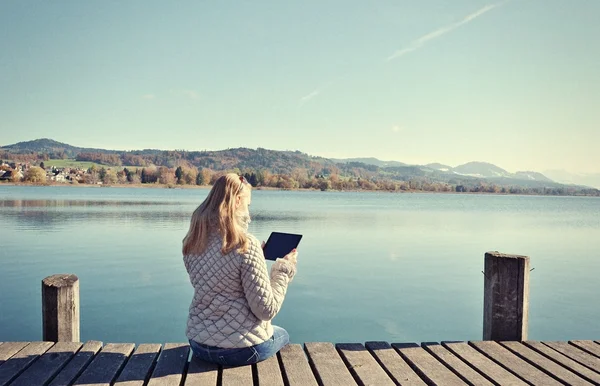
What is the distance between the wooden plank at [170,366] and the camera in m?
3.79

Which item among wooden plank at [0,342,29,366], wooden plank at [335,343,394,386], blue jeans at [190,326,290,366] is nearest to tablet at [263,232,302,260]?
blue jeans at [190,326,290,366]

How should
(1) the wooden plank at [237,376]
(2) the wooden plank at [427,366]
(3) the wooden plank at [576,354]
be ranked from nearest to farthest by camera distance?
(1) the wooden plank at [237,376] < (2) the wooden plank at [427,366] < (3) the wooden plank at [576,354]

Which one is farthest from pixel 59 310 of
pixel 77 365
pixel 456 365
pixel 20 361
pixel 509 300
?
pixel 509 300

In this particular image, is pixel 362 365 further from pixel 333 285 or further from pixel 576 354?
pixel 333 285

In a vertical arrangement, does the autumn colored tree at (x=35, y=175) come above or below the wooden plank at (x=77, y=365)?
above

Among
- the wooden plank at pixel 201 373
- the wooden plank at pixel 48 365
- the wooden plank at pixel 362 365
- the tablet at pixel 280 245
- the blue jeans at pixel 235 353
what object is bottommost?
the wooden plank at pixel 362 365

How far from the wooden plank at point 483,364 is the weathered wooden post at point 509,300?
50 cm

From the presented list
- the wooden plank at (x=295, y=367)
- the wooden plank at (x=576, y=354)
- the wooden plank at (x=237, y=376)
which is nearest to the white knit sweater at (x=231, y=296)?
the wooden plank at (x=237, y=376)

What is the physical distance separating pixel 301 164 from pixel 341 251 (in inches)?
4408

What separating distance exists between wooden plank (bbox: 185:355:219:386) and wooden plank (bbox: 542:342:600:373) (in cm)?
312

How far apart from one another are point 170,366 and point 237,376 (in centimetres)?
60

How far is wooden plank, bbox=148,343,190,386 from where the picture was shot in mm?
3792

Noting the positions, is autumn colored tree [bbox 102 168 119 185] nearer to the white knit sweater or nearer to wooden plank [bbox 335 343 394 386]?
wooden plank [bbox 335 343 394 386]

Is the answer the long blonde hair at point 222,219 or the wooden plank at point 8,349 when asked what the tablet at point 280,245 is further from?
the wooden plank at point 8,349
